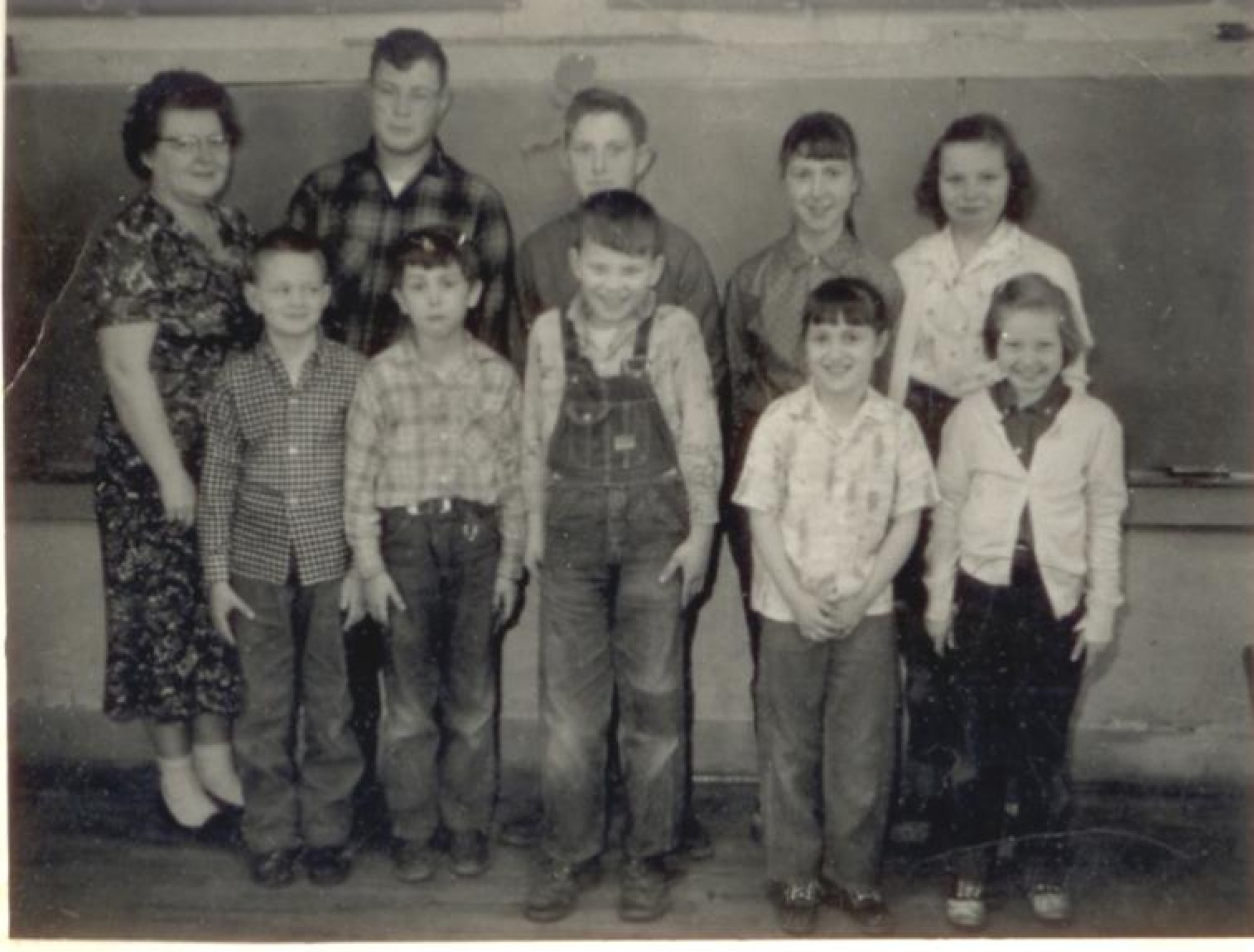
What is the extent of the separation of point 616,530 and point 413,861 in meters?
0.53

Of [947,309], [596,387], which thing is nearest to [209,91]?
[596,387]

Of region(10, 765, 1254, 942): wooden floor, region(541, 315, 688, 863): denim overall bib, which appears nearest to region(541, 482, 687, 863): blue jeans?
region(541, 315, 688, 863): denim overall bib

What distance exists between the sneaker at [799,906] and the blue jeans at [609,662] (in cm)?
16

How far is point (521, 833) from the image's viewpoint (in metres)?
2.30

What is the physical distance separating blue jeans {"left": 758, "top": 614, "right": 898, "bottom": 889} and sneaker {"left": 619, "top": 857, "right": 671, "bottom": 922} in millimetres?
146

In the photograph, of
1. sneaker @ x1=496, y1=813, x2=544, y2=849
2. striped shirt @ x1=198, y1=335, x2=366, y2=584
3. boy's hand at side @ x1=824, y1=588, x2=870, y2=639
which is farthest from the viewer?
sneaker @ x1=496, y1=813, x2=544, y2=849

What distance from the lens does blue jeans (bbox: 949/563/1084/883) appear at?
217 cm

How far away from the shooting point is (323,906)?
7.21 feet

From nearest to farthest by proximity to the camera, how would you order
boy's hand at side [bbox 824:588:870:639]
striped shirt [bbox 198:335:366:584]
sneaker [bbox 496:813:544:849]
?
boy's hand at side [bbox 824:588:870:639], striped shirt [bbox 198:335:366:584], sneaker [bbox 496:813:544:849]

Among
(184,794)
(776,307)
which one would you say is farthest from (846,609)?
(184,794)

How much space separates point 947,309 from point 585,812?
2.63 ft

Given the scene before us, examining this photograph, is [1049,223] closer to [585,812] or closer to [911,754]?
[911,754]

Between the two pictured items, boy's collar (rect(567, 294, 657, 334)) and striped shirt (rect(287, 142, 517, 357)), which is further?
striped shirt (rect(287, 142, 517, 357))

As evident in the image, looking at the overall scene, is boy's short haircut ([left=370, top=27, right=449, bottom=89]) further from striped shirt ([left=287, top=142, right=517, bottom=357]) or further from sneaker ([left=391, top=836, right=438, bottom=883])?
sneaker ([left=391, top=836, right=438, bottom=883])
